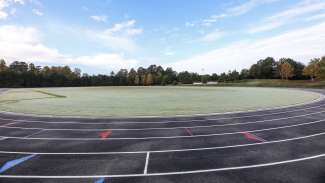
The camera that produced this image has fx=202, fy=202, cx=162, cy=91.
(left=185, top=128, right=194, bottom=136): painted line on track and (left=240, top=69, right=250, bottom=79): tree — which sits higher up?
(left=240, top=69, right=250, bottom=79): tree

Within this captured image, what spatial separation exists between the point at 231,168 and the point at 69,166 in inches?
216

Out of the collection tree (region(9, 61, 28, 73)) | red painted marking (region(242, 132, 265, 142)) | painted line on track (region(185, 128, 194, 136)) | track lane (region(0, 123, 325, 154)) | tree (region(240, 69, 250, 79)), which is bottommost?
track lane (region(0, 123, 325, 154))

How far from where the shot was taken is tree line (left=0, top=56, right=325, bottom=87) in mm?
103062

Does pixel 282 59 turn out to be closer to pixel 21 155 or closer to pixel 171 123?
pixel 171 123

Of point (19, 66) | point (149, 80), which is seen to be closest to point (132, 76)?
point (149, 80)

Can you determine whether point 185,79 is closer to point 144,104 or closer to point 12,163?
point 144,104

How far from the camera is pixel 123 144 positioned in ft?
Result: 30.5

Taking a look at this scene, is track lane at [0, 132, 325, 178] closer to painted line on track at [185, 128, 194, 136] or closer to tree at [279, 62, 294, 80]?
painted line on track at [185, 128, 194, 136]

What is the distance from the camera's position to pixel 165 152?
8180 mm

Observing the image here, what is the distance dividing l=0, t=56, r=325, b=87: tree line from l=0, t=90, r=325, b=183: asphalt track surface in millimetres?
93765

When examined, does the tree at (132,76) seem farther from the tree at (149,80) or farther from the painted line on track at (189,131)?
the painted line on track at (189,131)

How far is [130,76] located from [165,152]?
13470 centimetres

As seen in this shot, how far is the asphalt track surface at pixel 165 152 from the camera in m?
6.18

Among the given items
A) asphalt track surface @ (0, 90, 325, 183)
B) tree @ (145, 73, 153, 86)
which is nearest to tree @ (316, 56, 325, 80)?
asphalt track surface @ (0, 90, 325, 183)
